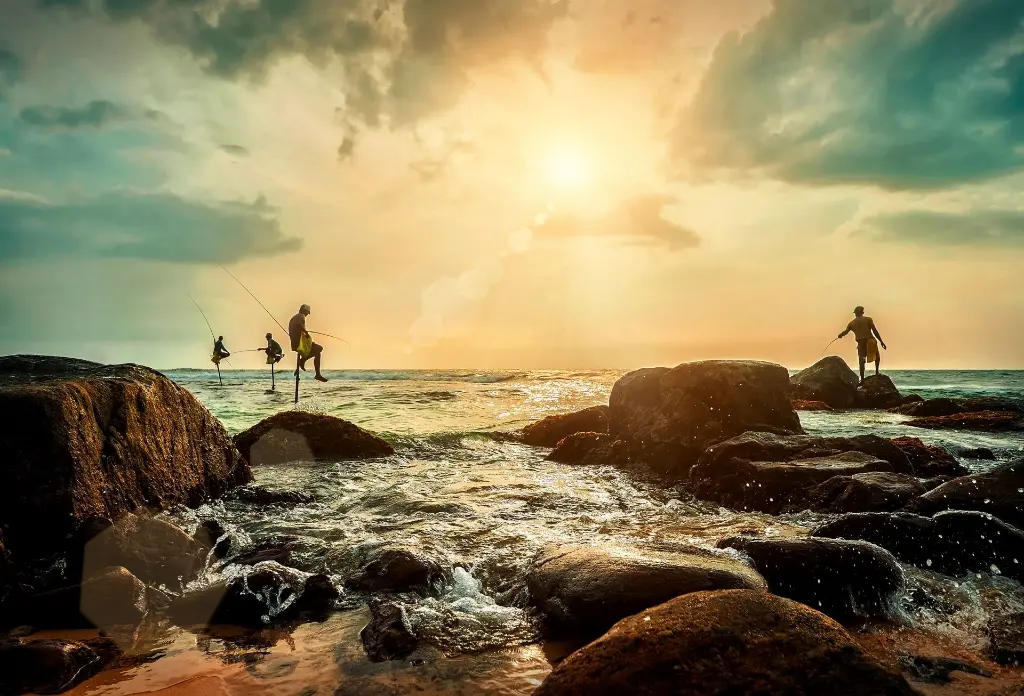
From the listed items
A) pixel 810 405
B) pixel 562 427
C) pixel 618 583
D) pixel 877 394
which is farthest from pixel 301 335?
pixel 877 394

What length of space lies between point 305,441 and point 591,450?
5409mm

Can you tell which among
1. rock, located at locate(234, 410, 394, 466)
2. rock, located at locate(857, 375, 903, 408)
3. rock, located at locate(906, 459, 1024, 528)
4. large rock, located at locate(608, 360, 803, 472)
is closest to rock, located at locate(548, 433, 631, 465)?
large rock, located at locate(608, 360, 803, 472)

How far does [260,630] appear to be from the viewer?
3709 millimetres

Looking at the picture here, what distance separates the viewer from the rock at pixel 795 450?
312 inches

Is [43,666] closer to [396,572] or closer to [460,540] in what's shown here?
[396,572]

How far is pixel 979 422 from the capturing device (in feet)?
44.2

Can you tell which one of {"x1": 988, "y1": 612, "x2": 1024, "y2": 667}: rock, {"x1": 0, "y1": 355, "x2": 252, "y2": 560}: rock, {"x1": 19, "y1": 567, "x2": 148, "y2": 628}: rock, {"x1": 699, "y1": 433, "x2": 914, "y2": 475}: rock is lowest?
{"x1": 988, "y1": 612, "x2": 1024, "y2": 667}: rock

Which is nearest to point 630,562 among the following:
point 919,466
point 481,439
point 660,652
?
point 660,652

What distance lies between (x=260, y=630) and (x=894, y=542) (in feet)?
16.9

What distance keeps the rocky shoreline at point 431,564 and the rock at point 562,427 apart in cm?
522

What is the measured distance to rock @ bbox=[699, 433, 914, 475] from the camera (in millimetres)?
7918

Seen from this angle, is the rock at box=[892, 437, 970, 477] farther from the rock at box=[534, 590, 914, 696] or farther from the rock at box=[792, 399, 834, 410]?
the rock at box=[792, 399, 834, 410]

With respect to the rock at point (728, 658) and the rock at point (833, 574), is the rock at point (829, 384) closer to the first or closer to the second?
the rock at point (833, 574)

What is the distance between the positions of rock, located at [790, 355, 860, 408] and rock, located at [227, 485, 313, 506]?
17.4 meters
